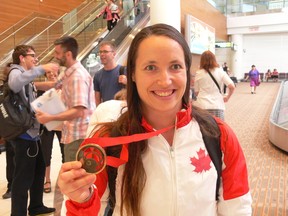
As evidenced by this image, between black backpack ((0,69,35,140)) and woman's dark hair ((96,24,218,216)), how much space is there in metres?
2.21

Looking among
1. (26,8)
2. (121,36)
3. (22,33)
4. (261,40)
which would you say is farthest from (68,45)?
(261,40)

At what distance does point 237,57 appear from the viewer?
27188mm

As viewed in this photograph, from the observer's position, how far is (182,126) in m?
1.26

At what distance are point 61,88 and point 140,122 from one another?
6.39ft

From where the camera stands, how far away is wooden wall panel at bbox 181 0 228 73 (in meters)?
13.8

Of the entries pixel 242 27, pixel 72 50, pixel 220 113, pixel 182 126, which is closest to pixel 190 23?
pixel 220 113

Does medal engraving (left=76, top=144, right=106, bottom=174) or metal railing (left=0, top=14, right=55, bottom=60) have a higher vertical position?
metal railing (left=0, top=14, right=55, bottom=60)

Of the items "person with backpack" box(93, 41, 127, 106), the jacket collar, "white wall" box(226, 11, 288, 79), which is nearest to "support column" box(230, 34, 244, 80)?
"white wall" box(226, 11, 288, 79)

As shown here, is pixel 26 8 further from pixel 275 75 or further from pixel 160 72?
pixel 275 75

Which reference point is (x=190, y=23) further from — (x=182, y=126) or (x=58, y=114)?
(x=182, y=126)

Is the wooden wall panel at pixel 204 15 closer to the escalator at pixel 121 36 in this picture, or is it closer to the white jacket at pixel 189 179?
the escalator at pixel 121 36

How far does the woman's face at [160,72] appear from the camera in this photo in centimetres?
117

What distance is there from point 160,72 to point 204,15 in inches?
711

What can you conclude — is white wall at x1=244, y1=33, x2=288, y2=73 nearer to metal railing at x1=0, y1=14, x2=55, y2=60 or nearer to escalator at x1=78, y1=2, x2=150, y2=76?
escalator at x1=78, y1=2, x2=150, y2=76
